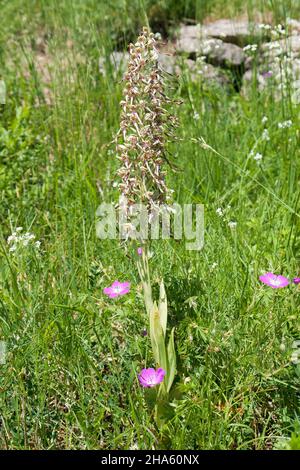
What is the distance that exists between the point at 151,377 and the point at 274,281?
19.3 inches

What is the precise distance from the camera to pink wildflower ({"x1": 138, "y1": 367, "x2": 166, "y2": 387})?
5.84 feet

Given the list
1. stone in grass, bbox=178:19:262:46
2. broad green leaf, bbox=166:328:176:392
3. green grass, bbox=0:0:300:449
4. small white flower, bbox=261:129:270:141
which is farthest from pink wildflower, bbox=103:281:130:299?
stone in grass, bbox=178:19:262:46

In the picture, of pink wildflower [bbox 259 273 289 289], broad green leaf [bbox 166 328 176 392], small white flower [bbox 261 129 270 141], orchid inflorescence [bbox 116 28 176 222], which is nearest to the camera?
orchid inflorescence [bbox 116 28 176 222]

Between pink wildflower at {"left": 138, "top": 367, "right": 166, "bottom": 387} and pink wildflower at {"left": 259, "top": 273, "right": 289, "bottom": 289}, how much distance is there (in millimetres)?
427

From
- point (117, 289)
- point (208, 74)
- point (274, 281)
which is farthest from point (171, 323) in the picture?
point (208, 74)

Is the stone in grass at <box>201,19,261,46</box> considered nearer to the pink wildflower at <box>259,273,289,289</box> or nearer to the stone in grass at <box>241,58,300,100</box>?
the stone in grass at <box>241,58,300,100</box>

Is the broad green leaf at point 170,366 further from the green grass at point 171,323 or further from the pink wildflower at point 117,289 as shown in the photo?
the pink wildflower at point 117,289

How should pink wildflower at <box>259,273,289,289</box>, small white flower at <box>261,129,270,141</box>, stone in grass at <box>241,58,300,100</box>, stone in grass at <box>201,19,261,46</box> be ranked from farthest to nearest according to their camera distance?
stone in grass at <box>201,19,261,46</box>
stone in grass at <box>241,58,300,100</box>
small white flower at <box>261,129,270,141</box>
pink wildflower at <box>259,273,289,289</box>

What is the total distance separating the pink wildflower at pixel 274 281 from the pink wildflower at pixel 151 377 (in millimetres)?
427

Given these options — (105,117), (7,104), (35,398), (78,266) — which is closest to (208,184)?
(78,266)

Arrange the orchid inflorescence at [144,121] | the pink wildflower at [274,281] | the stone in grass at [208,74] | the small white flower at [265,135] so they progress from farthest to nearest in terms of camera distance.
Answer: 1. the stone in grass at [208,74]
2. the small white flower at [265,135]
3. the pink wildflower at [274,281]
4. the orchid inflorescence at [144,121]

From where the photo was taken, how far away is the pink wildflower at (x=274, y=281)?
1.97 m

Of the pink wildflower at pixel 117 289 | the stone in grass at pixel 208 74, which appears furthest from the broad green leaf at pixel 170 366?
the stone in grass at pixel 208 74

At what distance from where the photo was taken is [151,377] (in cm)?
181
